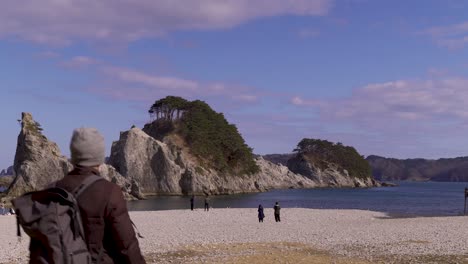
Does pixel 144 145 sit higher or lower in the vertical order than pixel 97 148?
higher

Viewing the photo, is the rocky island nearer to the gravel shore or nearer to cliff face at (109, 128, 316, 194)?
cliff face at (109, 128, 316, 194)

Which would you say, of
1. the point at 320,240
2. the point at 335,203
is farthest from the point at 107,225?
the point at 335,203

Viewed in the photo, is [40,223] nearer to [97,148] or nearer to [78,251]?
[78,251]

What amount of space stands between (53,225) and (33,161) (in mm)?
83681

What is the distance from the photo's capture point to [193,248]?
73.5 ft

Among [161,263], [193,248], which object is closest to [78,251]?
[161,263]

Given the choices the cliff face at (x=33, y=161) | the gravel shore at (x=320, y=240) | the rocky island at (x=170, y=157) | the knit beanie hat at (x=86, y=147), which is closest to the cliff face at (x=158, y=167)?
the rocky island at (x=170, y=157)

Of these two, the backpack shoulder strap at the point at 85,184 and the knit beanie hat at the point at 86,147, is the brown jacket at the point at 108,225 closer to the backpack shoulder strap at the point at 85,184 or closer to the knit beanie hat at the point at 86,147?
the backpack shoulder strap at the point at 85,184

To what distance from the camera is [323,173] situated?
192 meters

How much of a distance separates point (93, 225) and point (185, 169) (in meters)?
111

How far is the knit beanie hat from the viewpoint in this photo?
447 cm

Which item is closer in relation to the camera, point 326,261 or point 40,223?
point 40,223

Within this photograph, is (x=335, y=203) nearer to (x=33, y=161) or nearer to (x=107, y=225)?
(x=33, y=161)

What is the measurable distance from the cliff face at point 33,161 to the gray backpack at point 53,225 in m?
77.9
